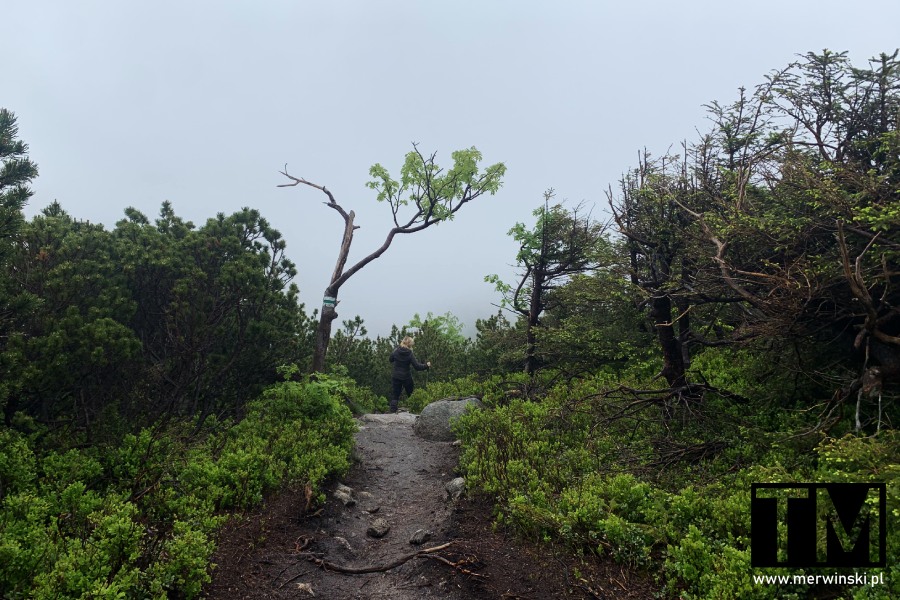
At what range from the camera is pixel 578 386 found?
11.7 metres

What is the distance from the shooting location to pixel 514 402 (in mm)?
12031

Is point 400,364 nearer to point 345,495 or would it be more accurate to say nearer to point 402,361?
point 402,361

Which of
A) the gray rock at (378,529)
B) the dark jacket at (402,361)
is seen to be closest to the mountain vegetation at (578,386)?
the gray rock at (378,529)

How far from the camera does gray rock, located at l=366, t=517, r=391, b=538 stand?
22.8ft

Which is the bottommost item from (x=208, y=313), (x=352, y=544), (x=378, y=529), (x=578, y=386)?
(x=352, y=544)

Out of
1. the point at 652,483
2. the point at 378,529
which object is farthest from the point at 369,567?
the point at 652,483

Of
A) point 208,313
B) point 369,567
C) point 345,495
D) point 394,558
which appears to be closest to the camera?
point 369,567

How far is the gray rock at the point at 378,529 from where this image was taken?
696 cm

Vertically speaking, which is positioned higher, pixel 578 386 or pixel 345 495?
pixel 578 386

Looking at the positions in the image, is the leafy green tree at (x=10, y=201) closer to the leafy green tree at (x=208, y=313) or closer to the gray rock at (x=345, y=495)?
the leafy green tree at (x=208, y=313)

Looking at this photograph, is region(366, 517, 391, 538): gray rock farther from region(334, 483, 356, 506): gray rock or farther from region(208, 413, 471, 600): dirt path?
region(334, 483, 356, 506): gray rock

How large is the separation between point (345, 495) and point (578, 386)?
20.6 feet

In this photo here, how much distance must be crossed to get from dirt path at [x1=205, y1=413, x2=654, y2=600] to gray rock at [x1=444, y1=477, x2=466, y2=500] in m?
0.15

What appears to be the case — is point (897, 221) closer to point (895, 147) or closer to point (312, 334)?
point (895, 147)
